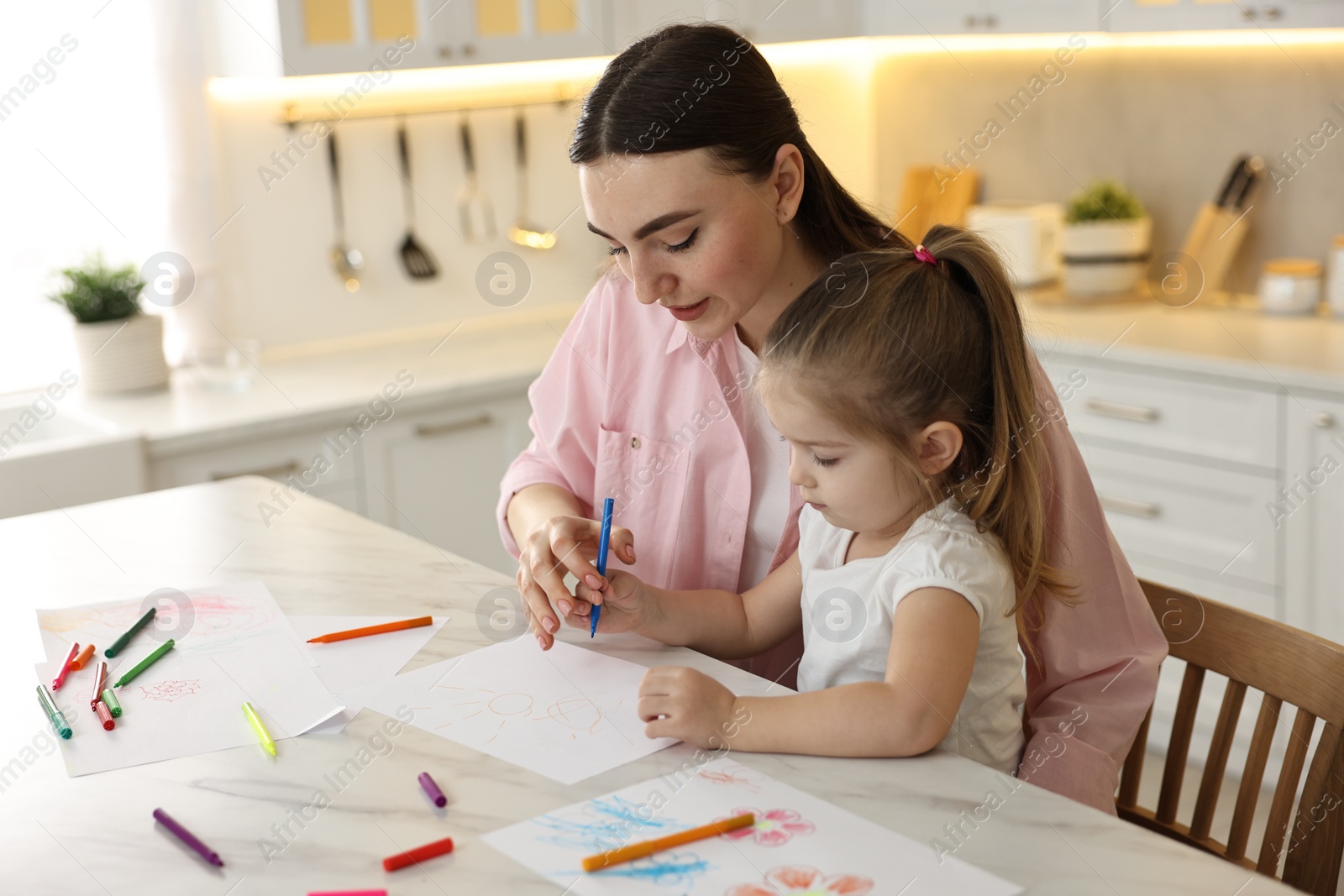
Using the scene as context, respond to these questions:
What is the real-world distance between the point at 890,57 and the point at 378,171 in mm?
1587

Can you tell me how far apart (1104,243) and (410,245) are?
1747mm

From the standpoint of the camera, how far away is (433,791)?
38.9 inches

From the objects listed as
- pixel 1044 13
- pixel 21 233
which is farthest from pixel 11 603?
pixel 1044 13

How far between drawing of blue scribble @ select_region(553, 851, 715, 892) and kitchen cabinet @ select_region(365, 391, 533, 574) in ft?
6.70

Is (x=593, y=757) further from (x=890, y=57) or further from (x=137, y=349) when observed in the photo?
(x=890, y=57)

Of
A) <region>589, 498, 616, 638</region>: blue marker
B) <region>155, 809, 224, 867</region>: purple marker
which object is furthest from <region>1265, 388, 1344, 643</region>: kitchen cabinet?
<region>155, 809, 224, 867</region>: purple marker

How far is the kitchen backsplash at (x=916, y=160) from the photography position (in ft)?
9.94

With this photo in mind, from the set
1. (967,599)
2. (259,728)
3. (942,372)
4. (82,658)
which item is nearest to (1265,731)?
(967,599)

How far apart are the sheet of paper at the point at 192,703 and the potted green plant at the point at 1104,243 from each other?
95.3 inches

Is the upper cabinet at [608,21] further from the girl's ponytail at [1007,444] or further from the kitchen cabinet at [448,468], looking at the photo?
the girl's ponytail at [1007,444]

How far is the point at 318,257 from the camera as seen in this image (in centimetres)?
326

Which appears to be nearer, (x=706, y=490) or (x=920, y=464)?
(x=920, y=464)

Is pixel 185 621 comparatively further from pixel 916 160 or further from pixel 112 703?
pixel 916 160

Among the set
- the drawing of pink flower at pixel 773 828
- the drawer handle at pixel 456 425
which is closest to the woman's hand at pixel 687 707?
the drawing of pink flower at pixel 773 828
